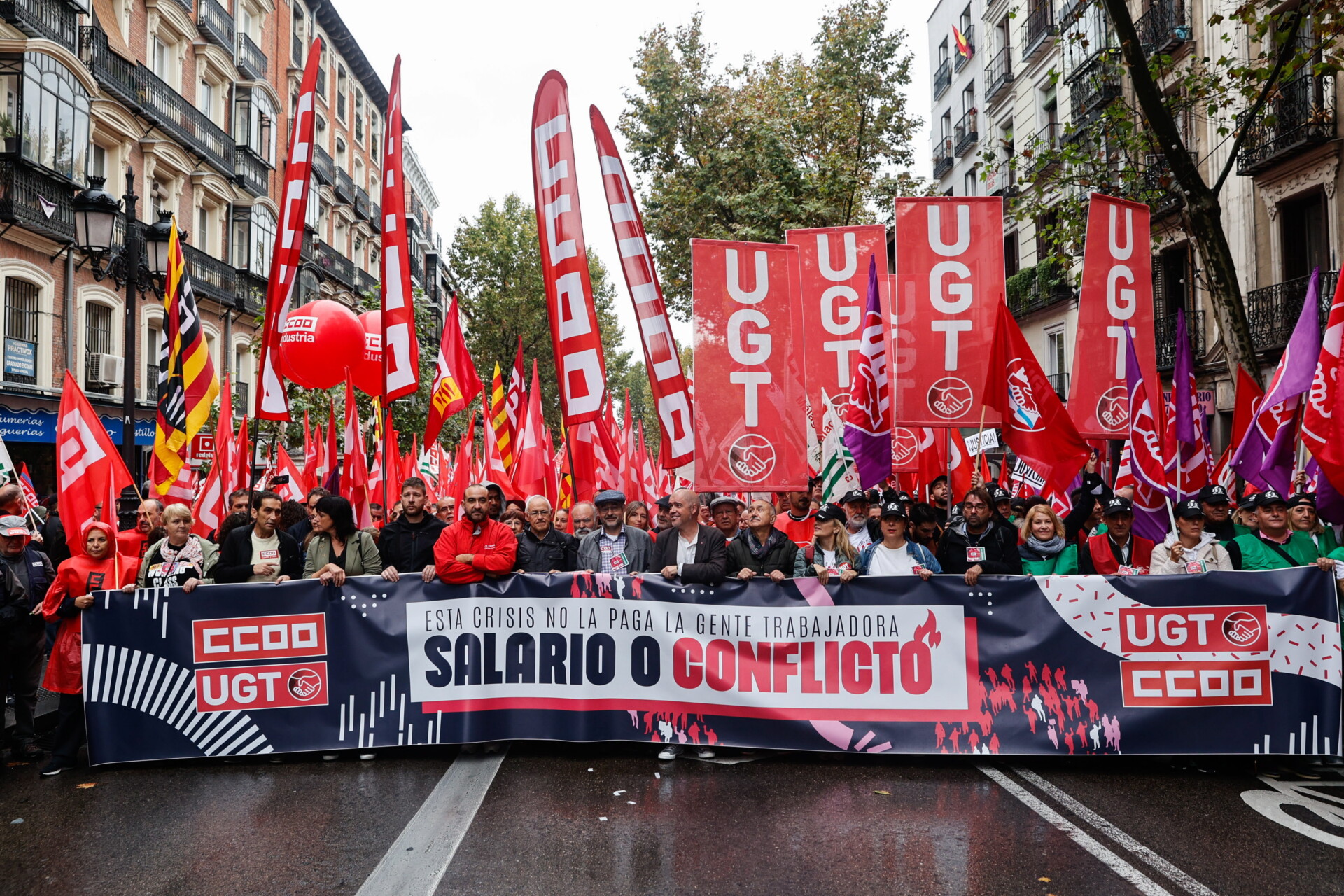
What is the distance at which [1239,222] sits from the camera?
19.5 meters

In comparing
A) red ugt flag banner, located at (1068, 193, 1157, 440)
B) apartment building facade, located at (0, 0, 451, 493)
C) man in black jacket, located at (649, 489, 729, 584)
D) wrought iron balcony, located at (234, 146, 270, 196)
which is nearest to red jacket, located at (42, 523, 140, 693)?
man in black jacket, located at (649, 489, 729, 584)

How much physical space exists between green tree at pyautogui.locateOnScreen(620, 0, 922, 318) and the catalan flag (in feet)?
45.8

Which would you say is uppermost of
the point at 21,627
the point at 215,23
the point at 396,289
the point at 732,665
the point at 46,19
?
the point at 215,23

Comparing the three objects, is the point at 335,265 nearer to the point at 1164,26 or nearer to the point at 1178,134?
the point at 1164,26

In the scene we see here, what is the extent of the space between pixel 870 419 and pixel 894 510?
132 centimetres

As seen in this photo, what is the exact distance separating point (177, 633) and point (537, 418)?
6.23 meters

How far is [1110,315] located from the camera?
9.09m

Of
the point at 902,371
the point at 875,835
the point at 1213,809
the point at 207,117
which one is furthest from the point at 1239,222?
the point at 207,117

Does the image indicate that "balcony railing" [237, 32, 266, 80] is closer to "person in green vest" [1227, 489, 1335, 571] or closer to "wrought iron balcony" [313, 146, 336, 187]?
"wrought iron balcony" [313, 146, 336, 187]

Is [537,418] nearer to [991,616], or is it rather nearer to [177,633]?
[177,633]

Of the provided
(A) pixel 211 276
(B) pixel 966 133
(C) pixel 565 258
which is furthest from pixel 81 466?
(B) pixel 966 133

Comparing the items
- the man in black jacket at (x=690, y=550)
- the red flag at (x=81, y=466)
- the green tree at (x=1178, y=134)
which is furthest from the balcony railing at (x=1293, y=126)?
the red flag at (x=81, y=466)

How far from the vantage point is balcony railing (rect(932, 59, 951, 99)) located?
37.2m

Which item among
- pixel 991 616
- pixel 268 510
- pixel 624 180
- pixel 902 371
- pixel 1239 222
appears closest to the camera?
pixel 991 616
